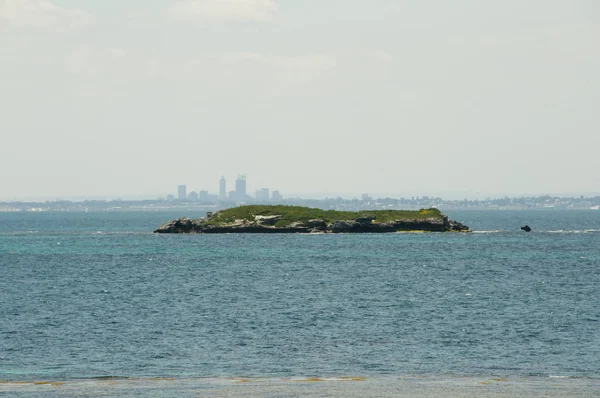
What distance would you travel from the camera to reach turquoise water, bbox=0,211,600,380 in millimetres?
46250

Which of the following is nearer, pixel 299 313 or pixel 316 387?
pixel 316 387

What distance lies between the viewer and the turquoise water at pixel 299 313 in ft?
152

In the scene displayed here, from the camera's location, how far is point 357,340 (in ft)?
177

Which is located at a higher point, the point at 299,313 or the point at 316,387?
the point at 316,387

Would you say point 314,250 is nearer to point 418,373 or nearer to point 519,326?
point 519,326

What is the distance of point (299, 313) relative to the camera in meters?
67.1

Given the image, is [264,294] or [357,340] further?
[264,294]

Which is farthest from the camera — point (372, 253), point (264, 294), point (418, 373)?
point (372, 253)

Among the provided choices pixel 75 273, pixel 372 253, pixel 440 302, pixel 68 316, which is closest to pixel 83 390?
pixel 68 316

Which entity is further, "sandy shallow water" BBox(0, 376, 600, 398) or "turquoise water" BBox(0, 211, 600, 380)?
"turquoise water" BBox(0, 211, 600, 380)

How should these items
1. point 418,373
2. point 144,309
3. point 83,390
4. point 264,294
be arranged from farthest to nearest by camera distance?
point 264,294 → point 144,309 → point 418,373 → point 83,390

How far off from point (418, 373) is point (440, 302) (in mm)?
31186

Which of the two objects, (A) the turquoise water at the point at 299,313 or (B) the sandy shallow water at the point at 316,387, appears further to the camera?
(A) the turquoise water at the point at 299,313

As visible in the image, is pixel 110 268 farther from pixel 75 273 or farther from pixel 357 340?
pixel 357 340
